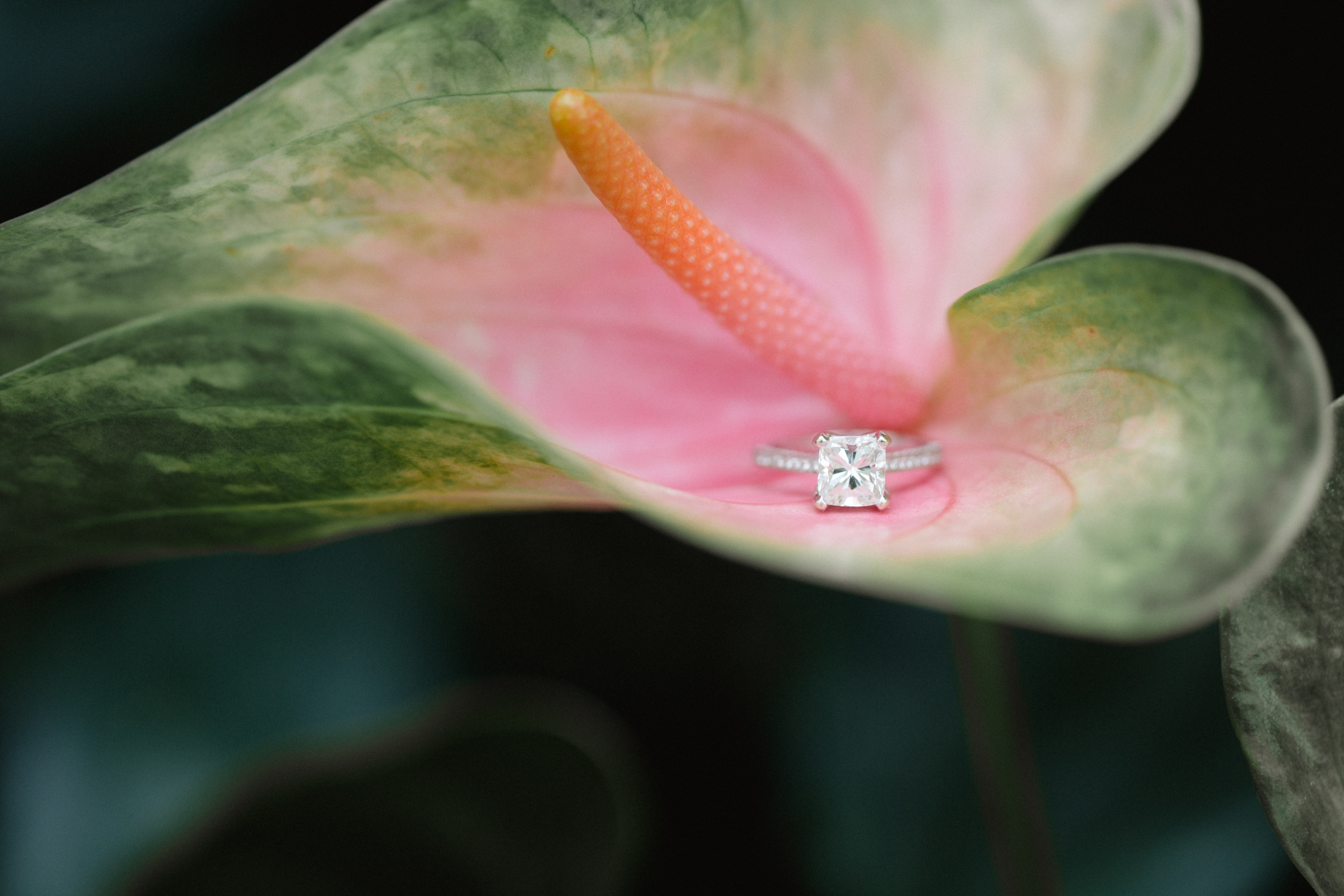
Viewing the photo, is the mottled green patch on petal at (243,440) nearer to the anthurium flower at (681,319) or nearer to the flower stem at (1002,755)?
the anthurium flower at (681,319)

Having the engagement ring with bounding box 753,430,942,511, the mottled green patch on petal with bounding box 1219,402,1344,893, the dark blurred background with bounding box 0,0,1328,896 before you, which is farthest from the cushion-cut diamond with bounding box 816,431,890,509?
the dark blurred background with bounding box 0,0,1328,896

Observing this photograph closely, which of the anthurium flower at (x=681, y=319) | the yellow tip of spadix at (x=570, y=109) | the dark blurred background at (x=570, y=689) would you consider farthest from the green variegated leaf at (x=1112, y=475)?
the dark blurred background at (x=570, y=689)

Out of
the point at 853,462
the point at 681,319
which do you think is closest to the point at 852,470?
the point at 853,462

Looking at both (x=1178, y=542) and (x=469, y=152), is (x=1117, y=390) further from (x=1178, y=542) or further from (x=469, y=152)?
(x=469, y=152)

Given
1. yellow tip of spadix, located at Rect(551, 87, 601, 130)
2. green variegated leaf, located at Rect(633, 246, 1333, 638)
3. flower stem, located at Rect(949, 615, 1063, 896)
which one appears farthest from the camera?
flower stem, located at Rect(949, 615, 1063, 896)

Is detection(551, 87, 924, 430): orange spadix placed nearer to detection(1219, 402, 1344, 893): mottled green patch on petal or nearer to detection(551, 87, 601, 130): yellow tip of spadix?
detection(551, 87, 601, 130): yellow tip of spadix

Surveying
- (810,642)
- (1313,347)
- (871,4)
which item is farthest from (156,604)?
(1313,347)
